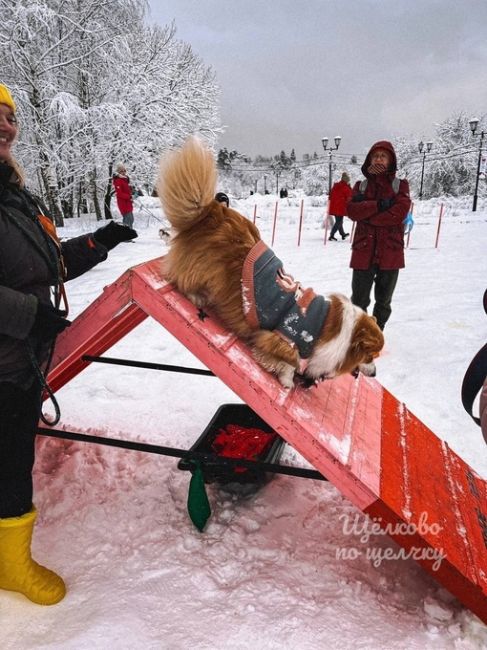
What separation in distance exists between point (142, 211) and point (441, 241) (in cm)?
1033

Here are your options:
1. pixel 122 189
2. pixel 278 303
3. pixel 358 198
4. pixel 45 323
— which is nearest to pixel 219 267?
pixel 278 303

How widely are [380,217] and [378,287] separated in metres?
0.63

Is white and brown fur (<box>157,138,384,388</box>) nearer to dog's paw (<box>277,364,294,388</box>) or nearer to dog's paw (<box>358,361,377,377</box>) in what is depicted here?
dog's paw (<box>277,364,294,388</box>)

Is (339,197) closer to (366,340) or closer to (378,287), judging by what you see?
(378,287)

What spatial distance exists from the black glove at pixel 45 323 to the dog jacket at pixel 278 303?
0.70 metres

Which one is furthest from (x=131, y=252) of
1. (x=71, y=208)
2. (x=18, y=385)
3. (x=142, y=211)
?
(x=71, y=208)

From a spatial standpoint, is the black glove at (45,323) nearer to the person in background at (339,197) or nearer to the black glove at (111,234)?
the black glove at (111,234)

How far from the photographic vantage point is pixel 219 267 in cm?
173

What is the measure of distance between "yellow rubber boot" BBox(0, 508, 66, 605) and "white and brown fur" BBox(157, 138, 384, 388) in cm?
104

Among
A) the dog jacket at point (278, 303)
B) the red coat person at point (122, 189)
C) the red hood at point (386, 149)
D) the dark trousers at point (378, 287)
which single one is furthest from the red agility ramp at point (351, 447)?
the red coat person at point (122, 189)

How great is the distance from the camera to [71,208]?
1775 cm

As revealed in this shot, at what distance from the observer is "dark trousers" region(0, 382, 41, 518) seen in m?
1.49

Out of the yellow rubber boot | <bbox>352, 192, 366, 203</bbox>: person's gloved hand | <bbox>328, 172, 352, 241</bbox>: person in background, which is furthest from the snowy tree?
the yellow rubber boot

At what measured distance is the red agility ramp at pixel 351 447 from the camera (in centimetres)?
147
